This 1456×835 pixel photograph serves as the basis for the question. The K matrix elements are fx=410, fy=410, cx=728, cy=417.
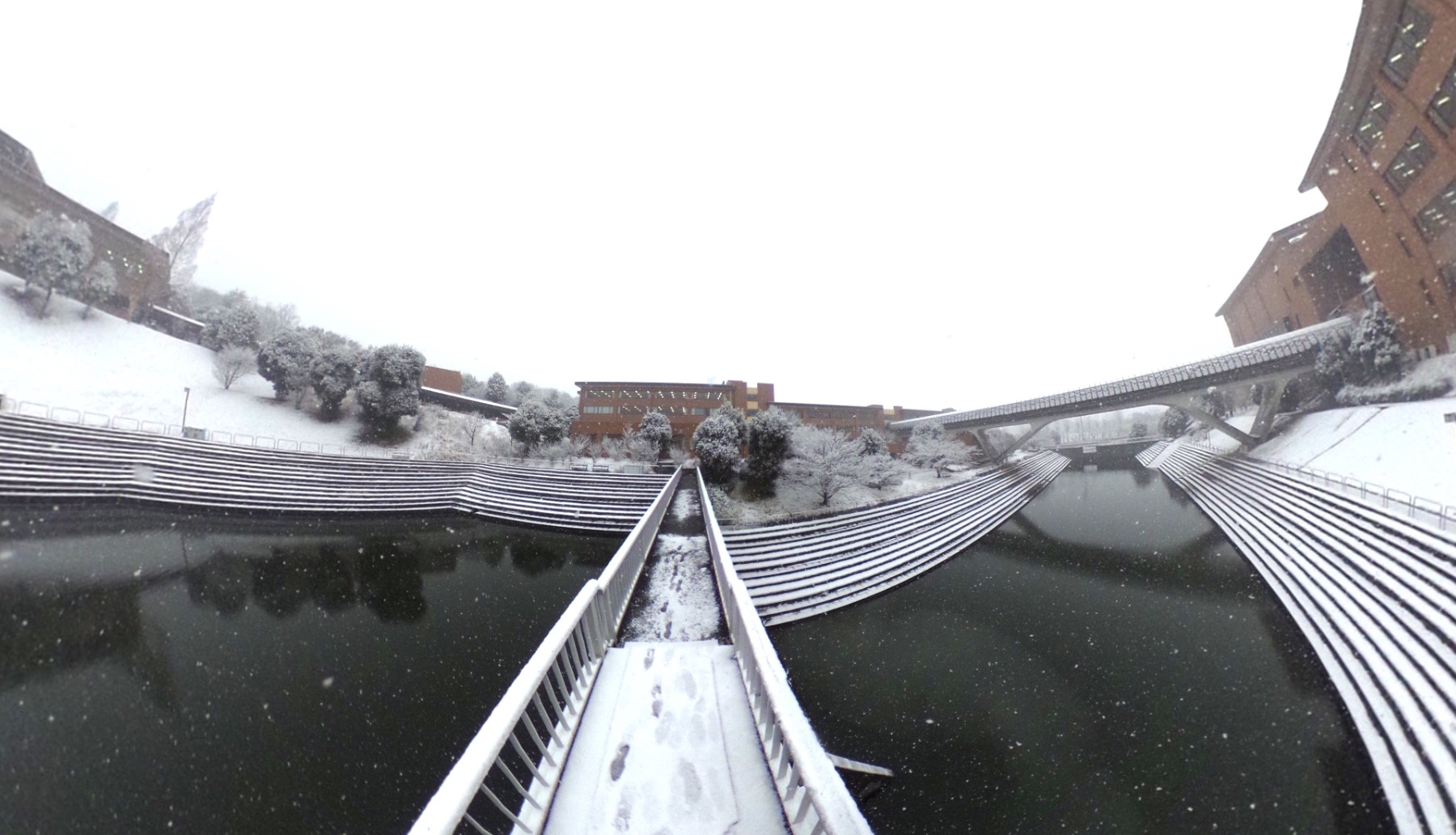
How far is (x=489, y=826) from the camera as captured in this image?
3.54 meters

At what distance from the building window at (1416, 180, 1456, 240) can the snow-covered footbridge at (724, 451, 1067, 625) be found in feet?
39.7

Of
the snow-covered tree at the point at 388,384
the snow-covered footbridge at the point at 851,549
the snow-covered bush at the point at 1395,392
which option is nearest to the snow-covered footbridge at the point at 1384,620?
the snow-covered bush at the point at 1395,392

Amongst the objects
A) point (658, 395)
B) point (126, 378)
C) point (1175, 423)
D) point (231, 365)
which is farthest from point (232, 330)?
point (1175, 423)

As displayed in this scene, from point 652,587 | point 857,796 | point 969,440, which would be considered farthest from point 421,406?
point 969,440

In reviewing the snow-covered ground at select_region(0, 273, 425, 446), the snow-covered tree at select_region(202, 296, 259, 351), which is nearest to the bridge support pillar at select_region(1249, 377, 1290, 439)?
the snow-covered ground at select_region(0, 273, 425, 446)

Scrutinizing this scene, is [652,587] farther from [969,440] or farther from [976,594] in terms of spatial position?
[969,440]

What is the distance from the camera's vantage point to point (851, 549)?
10.1 m

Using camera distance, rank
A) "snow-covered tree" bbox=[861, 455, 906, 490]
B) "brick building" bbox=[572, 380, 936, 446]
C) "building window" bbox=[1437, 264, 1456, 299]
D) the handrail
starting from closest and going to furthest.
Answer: the handrail → "building window" bbox=[1437, 264, 1456, 299] → "snow-covered tree" bbox=[861, 455, 906, 490] → "brick building" bbox=[572, 380, 936, 446]

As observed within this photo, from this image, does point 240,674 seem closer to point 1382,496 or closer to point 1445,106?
point 1382,496

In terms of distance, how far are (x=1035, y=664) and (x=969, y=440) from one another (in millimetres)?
24628

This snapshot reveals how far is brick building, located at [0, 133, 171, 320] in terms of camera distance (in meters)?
14.4

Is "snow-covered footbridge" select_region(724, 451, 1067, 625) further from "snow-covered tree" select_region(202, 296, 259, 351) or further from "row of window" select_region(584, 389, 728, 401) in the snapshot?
"snow-covered tree" select_region(202, 296, 259, 351)

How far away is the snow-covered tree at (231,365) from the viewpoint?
19.3 m

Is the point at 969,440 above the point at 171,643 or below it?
above
